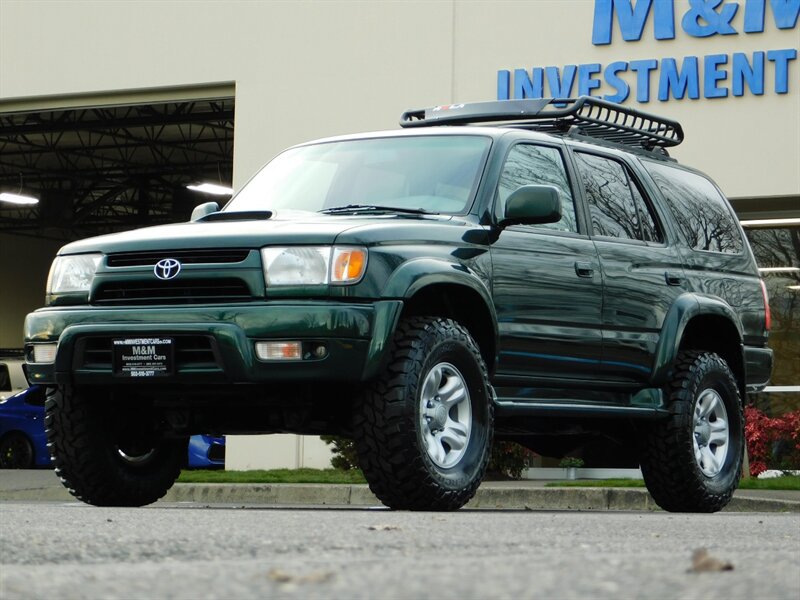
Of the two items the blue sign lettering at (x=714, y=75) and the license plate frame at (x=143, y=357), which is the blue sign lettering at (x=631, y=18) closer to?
the blue sign lettering at (x=714, y=75)

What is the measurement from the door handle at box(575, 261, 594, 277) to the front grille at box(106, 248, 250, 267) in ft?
6.62

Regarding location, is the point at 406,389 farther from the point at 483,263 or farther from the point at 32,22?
the point at 32,22

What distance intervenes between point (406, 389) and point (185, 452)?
211cm

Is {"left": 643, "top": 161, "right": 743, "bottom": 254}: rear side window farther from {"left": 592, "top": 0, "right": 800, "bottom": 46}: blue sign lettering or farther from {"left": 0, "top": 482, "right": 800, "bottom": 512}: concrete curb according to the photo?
{"left": 592, "top": 0, "right": 800, "bottom": 46}: blue sign lettering

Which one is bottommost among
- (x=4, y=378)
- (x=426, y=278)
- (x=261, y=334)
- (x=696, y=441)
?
(x=4, y=378)

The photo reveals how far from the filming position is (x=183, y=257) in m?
7.36

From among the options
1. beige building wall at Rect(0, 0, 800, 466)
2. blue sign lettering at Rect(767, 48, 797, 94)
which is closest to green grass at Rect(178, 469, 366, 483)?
beige building wall at Rect(0, 0, 800, 466)

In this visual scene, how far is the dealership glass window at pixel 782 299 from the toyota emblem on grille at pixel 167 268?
38.7 ft

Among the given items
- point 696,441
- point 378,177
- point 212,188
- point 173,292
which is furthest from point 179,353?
point 212,188

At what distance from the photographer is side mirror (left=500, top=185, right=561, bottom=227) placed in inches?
305

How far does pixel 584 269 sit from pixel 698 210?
188 centimetres

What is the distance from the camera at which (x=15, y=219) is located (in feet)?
167

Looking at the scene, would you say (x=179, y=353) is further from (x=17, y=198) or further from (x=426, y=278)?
(x=17, y=198)

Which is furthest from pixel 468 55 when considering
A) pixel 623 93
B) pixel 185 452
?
pixel 185 452
